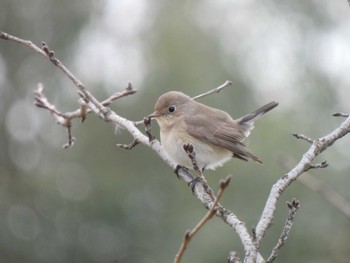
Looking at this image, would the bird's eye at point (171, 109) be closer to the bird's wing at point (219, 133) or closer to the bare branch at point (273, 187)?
the bird's wing at point (219, 133)

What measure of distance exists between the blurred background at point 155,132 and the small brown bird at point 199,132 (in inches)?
185

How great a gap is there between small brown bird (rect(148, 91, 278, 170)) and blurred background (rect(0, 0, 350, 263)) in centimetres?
470

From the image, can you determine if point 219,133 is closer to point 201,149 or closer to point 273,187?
point 201,149

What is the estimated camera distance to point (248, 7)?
1393 centimetres

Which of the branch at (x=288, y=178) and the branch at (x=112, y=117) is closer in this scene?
the branch at (x=288, y=178)

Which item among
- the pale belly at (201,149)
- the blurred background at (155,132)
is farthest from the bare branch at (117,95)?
the blurred background at (155,132)

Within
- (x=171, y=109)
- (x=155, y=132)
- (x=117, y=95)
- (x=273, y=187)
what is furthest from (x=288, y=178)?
(x=155, y=132)

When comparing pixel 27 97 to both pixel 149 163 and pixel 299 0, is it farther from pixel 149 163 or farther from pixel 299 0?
pixel 299 0

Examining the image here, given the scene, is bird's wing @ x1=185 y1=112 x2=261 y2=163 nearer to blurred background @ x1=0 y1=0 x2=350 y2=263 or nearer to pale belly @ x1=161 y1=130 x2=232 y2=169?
pale belly @ x1=161 y1=130 x2=232 y2=169

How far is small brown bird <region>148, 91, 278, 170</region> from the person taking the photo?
3.87 meters

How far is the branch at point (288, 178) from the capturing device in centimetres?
188

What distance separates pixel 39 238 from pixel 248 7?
22.6 feet

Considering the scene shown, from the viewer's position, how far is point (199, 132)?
3.96 meters

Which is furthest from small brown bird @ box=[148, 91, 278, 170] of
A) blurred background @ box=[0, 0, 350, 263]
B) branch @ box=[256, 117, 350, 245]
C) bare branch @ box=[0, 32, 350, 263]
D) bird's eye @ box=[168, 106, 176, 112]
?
blurred background @ box=[0, 0, 350, 263]
